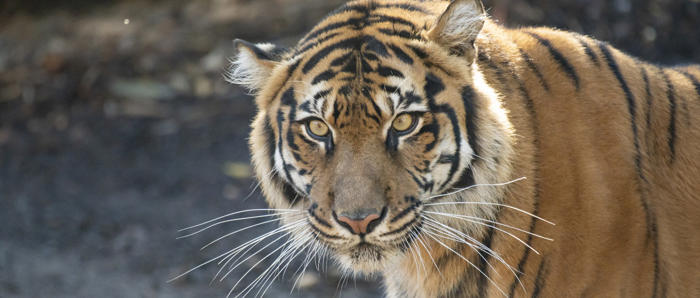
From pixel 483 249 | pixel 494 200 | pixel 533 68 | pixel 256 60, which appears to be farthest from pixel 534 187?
pixel 256 60

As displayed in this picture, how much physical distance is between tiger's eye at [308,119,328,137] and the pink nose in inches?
10.0

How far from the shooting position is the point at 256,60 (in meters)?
2.32

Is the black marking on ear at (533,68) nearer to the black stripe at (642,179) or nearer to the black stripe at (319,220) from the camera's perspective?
the black stripe at (642,179)

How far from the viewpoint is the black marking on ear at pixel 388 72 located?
2.03 metres

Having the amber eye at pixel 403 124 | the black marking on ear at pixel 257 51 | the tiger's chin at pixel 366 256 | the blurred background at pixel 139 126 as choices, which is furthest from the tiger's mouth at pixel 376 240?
the blurred background at pixel 139 126

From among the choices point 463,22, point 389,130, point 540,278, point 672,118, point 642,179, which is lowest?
point 540,278

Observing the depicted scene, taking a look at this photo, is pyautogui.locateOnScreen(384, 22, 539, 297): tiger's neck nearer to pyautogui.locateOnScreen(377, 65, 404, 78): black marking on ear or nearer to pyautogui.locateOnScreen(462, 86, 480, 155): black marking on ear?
pyautogui.locateOnScreen(462, 86, 480, 155): black marking on ear

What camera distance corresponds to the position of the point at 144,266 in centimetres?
414

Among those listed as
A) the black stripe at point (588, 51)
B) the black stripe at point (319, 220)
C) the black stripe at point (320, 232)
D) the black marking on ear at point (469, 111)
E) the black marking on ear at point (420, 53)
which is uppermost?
the black marking on ear at point (420, 53)

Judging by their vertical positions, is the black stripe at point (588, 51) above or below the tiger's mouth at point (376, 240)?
above

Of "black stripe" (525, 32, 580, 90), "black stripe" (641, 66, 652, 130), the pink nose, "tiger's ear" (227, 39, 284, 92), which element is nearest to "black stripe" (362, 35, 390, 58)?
"tiger's ear" (227, 39, 284, 92)

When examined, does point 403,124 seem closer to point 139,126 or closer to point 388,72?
point 388,72

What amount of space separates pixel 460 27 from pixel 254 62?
67 cm

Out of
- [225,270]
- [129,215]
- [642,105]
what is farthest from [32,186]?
[642,105]
